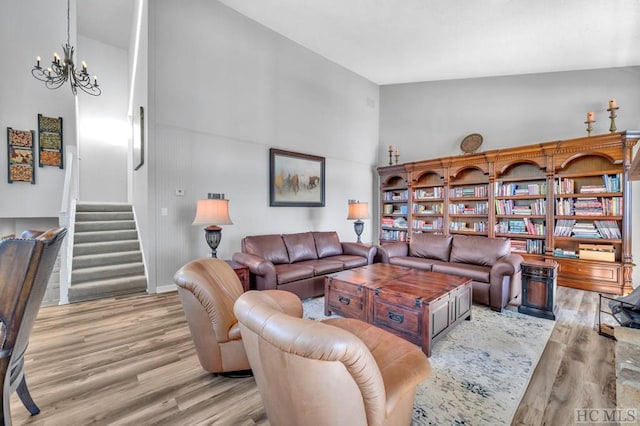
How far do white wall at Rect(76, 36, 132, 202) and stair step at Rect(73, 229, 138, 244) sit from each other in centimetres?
296

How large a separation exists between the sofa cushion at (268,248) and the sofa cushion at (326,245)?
0.63 meters

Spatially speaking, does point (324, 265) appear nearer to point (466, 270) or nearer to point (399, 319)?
point (399, 319)

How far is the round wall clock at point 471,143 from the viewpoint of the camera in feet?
17.5

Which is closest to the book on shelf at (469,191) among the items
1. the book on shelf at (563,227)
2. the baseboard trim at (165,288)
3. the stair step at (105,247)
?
the book on shelf at (563,227)

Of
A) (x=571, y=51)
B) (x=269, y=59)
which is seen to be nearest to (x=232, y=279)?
(x=269, y=59)

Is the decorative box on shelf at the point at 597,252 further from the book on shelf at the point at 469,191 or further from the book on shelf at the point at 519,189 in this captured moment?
the book on shelf at the point at 469,191

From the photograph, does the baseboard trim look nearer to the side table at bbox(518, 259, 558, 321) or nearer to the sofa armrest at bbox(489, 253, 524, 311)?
the sofa armrest at bbox(489, 253, 524, 311)

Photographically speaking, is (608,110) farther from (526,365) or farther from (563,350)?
(526,365)

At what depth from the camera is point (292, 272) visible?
3.54 metres

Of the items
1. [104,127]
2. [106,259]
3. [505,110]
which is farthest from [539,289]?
[104,127]

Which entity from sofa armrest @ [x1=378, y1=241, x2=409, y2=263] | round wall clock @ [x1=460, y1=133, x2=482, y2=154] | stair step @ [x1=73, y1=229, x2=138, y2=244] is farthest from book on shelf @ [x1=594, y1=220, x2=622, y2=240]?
stair step @ [x1=73, y1=229, x2=138, y2=244]

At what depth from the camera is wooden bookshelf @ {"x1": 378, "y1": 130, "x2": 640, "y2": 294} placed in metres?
3.90

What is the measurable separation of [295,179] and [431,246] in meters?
2.61

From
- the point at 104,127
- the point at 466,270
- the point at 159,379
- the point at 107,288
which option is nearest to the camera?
the point at 159,379
